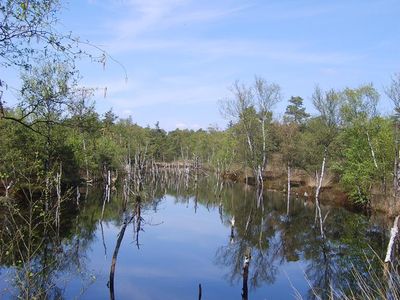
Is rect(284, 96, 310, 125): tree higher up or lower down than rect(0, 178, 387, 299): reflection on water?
higher up

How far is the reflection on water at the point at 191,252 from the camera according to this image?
16.5 metres

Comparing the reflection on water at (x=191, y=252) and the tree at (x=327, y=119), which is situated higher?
the tree at (x=327, y=119)

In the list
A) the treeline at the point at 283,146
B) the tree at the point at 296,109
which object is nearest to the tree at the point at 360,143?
the treeline at the point at 283,146

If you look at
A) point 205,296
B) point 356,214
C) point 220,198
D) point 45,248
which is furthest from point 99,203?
point 205,296

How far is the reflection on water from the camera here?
16.5 meters

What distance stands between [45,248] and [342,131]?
32.7 metres

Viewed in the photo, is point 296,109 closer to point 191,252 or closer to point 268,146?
point 268,146

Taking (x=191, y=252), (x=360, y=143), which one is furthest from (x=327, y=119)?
(x=191, y=252)

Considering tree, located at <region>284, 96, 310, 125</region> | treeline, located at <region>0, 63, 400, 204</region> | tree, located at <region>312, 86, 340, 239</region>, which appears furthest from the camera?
tree, located at <region>284, 96, 310, 125</region>

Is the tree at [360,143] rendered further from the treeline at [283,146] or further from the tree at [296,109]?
the tree at [296,109]

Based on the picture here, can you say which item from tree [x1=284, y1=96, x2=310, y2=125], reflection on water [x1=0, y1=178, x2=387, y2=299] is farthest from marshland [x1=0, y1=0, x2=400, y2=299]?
tree [x1=284, y1=96, x2=310, y2=125]

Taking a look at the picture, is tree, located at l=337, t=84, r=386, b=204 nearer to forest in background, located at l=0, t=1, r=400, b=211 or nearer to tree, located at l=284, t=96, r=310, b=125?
forest in background, located at l=0, t=1, r=400, b=211

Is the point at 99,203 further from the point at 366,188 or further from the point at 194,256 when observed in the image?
the point at 366,188

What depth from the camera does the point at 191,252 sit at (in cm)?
2431
